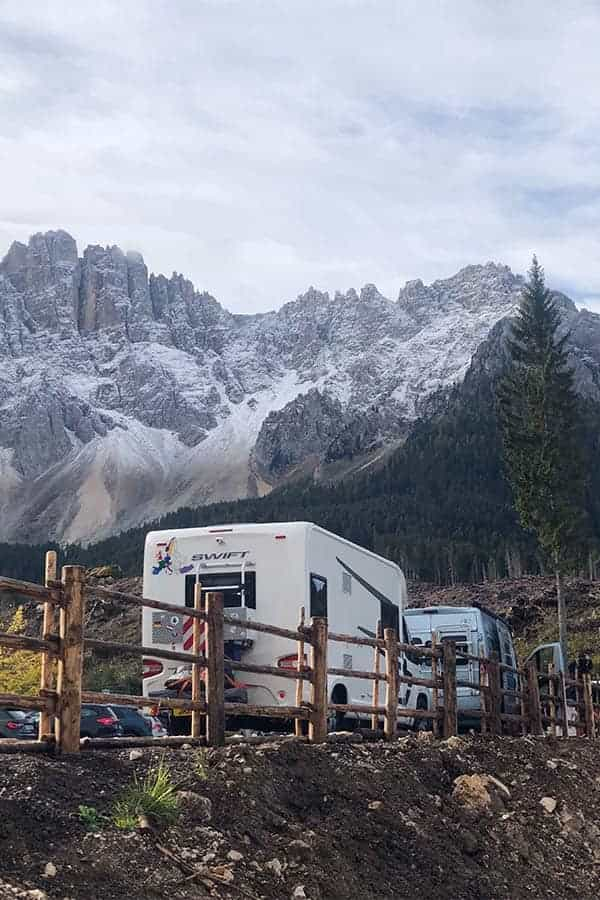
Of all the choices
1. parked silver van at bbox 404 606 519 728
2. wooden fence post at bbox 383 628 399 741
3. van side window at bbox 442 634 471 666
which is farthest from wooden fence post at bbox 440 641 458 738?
van side window at bbox 442 634 471 666

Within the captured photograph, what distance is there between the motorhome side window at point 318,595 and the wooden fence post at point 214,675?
587 centimetres

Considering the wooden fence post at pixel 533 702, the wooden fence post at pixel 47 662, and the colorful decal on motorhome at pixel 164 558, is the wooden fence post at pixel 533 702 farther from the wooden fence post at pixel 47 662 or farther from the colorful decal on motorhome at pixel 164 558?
the wooden fence post at pixel 47 662

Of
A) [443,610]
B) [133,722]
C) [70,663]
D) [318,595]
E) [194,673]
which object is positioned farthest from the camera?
[443,610]

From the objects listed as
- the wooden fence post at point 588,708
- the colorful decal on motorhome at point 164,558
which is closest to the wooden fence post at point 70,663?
the colorful decal on motorhome at point 164,558

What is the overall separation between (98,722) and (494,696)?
320 inches

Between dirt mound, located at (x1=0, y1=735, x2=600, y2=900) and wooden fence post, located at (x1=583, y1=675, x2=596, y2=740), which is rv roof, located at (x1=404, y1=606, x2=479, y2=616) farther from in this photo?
dirt mound, located at (x1=0, y1=735, x2=600, y2=900)

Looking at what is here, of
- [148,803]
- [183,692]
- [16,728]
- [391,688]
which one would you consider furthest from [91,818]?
[16,728]

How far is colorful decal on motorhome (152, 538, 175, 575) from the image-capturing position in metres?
16.2

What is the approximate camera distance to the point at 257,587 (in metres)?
15.6

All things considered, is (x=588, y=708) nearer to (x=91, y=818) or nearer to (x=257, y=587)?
(x=257, y=587)

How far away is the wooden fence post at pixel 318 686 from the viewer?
36.7 ft

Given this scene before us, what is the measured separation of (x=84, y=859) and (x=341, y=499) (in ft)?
460

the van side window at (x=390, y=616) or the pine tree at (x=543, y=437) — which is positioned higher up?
the pine tree at (x=543, y=437)

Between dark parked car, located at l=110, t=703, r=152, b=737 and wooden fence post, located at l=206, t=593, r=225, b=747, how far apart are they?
Result: 12.0 m
